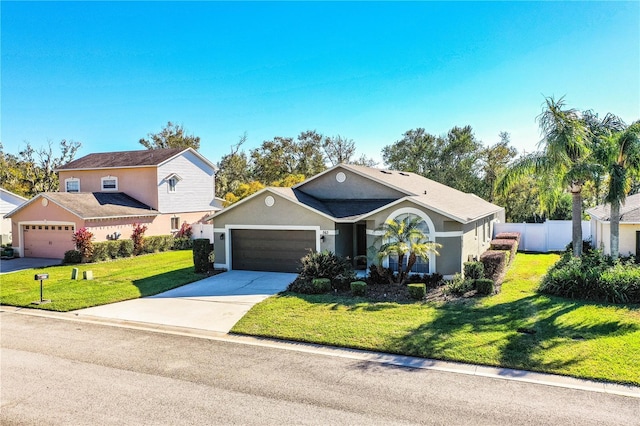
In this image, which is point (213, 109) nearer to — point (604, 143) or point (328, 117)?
point (328, 117)

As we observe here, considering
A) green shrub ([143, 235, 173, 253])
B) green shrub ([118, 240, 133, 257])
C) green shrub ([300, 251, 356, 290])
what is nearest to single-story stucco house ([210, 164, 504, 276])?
green shrub ([300, 251, 356, 290])

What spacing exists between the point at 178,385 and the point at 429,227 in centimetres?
1112

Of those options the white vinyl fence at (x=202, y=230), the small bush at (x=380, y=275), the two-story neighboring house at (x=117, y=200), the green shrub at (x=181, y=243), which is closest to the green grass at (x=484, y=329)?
the small bush at (x=380, y=275)

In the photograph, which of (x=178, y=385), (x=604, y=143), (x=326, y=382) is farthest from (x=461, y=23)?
(x=178, y=385)

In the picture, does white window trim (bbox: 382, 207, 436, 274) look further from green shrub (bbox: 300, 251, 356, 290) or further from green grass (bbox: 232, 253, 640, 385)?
green shrub (bbox: 300, 251, 356, 290)

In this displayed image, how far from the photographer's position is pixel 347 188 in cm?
2089

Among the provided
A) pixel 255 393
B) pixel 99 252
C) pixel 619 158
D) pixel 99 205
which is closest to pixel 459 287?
pixel 619 158

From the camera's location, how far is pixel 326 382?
8055 mm

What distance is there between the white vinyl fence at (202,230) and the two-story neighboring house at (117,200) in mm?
1375

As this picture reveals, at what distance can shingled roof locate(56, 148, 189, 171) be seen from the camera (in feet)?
101

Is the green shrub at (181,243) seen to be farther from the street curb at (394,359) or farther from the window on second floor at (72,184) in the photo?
the street curb at (394,359)

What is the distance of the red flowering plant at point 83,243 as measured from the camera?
2364 cm

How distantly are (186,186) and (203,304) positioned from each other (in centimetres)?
2077

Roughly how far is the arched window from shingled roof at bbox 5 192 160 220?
18.0 meters
